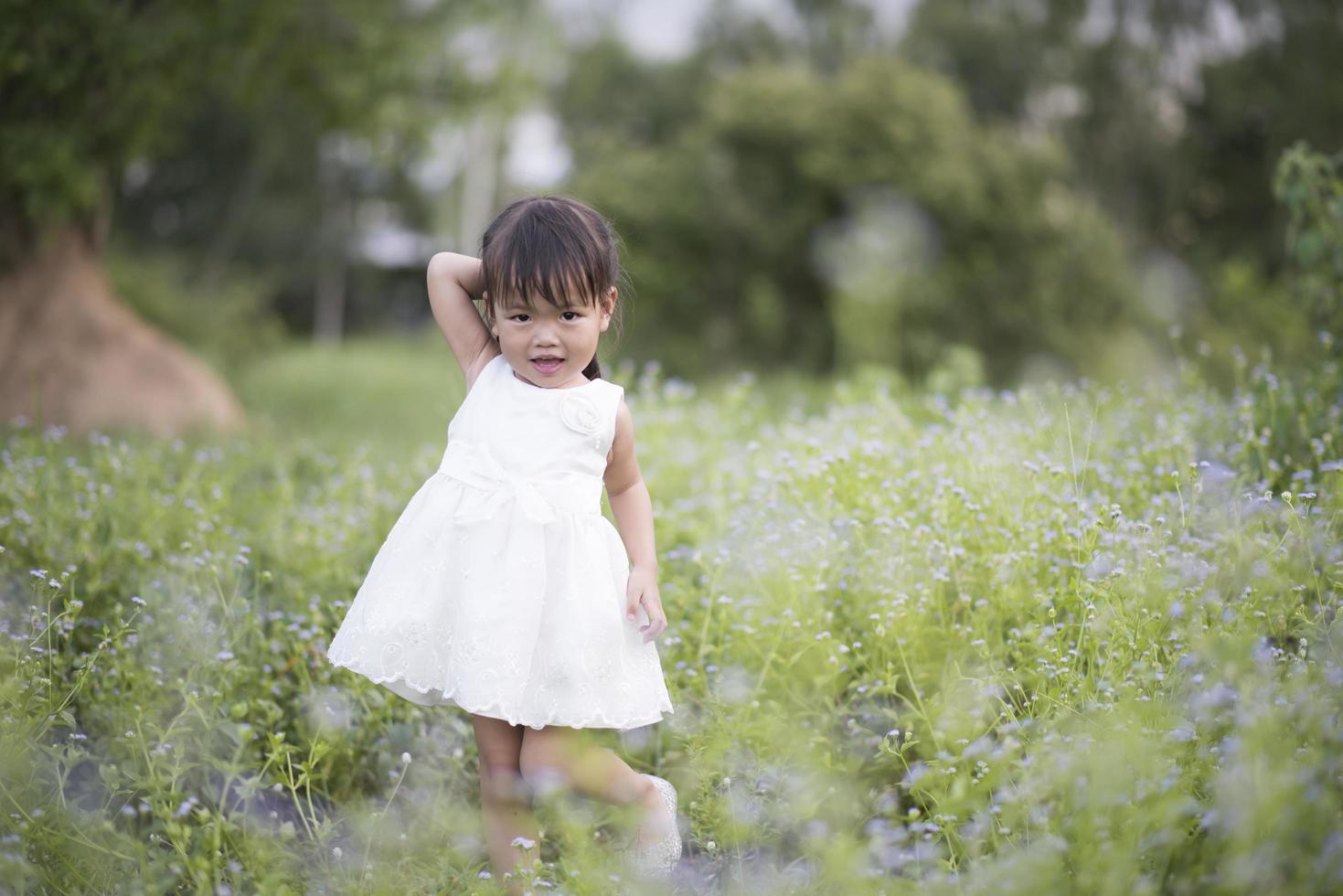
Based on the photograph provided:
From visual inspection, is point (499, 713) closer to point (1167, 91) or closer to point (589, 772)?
point (589, 772)

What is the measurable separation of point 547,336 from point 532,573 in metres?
0.54

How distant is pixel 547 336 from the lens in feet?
7.85

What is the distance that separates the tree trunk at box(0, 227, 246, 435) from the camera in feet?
25.9

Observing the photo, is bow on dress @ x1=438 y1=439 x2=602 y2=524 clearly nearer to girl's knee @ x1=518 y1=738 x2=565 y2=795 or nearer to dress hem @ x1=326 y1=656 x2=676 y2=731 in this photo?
dress hem @ x1=326 y1=656 x2=676 y2=731

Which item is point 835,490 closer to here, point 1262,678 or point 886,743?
point 886,743

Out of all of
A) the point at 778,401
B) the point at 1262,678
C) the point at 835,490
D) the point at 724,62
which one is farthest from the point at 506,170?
the point at 1262,678

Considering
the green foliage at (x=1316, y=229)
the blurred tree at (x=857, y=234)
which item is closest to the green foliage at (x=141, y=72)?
the blurred tree at (x=857, y=234)

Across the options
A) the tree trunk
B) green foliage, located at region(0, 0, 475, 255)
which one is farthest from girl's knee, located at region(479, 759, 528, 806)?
green foliage, located at region(0, 0, 475, 255)

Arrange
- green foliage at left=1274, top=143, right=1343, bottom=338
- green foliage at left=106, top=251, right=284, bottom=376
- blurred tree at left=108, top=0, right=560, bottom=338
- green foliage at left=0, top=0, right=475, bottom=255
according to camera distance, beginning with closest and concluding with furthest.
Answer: green foliage at left=1274, top=143, right=1343, bottom=338 < green foliage at left=0, top=0, right=475, bottom=255 < green foliage at left=106, top=251, right=284, bottom=376 < blurred tree at left=108, top=0, right=560, bottom=338

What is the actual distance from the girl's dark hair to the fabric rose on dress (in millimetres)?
220

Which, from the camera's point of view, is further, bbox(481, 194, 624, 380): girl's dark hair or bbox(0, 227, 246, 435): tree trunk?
bbox(0, 227, 246, 435): tree trunk

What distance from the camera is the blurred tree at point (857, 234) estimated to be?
1434 centimetres

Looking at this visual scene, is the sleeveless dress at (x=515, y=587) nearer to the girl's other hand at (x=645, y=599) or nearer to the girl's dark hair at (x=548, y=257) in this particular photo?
the girl's other hand at (x=645, y=599)

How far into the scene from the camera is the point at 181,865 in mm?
2299
